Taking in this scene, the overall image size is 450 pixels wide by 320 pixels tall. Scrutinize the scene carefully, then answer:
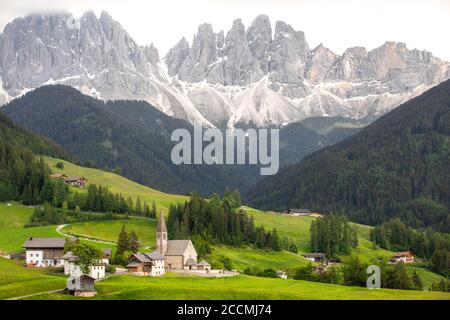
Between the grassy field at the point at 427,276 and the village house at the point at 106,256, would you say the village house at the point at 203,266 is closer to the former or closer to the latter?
the village house at the point at 106,256

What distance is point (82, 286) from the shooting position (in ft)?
347

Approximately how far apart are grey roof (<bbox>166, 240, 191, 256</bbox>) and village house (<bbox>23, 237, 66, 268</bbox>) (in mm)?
21066

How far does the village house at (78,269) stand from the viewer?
12101 centimetres

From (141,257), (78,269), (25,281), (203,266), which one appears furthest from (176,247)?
(25,281)

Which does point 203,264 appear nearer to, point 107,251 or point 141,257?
point 141,257

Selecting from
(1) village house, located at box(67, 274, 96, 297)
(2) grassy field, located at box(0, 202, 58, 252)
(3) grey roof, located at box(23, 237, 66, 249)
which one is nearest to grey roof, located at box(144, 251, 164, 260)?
(3) grey roof, located at box(23, 237, 66, 249)

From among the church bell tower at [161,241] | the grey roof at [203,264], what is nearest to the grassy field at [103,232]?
the church bell tower at [161,241]

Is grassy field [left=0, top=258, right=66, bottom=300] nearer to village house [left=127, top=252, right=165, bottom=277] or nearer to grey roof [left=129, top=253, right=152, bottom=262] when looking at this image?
village house [left=127, top=252, right=165, bottom=277]

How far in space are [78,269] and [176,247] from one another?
33.1 m

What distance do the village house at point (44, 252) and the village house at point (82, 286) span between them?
36.3 metres

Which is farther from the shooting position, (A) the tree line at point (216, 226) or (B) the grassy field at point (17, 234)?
(A) the tree line at point (216, 226)

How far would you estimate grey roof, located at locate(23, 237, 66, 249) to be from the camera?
147 meters
